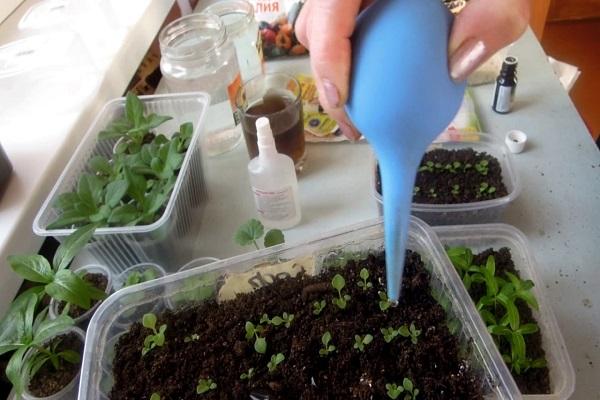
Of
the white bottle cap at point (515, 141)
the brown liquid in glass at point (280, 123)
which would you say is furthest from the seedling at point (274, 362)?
the white bottle cap at point (515, 141)

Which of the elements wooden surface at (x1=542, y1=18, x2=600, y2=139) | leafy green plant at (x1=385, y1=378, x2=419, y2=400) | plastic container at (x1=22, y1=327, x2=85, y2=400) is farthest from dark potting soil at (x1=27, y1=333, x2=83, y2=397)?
wooden surface at (x1=542, y1=18, x2=600, y2=139)

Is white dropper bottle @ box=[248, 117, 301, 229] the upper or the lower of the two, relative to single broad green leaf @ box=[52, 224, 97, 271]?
lower

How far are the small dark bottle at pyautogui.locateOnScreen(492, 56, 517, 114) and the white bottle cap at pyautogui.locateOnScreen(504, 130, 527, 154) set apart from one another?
66 millimetres

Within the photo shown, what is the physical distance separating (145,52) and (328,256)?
68cm

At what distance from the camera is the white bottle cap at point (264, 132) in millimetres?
619

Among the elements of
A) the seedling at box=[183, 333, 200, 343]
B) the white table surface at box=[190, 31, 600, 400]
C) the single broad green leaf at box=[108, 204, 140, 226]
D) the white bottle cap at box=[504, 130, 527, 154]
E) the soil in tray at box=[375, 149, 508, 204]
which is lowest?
the white table surface at box=[190, 31, 600, 400]

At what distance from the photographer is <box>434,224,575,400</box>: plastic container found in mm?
479

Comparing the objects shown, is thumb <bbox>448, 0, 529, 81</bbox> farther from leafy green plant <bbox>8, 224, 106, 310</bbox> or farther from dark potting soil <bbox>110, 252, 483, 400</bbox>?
leafy green plant <bbox>8, 224, 106, 310</bbox>

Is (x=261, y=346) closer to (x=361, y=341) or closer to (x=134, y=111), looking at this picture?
(x=361, y=341)

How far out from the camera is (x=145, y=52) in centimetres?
101

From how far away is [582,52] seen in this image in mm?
2084

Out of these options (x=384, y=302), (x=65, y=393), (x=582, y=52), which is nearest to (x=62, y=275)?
(x=65, y=393)

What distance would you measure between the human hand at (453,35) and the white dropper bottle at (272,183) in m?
0.26

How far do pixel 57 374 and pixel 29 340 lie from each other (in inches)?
2.3
